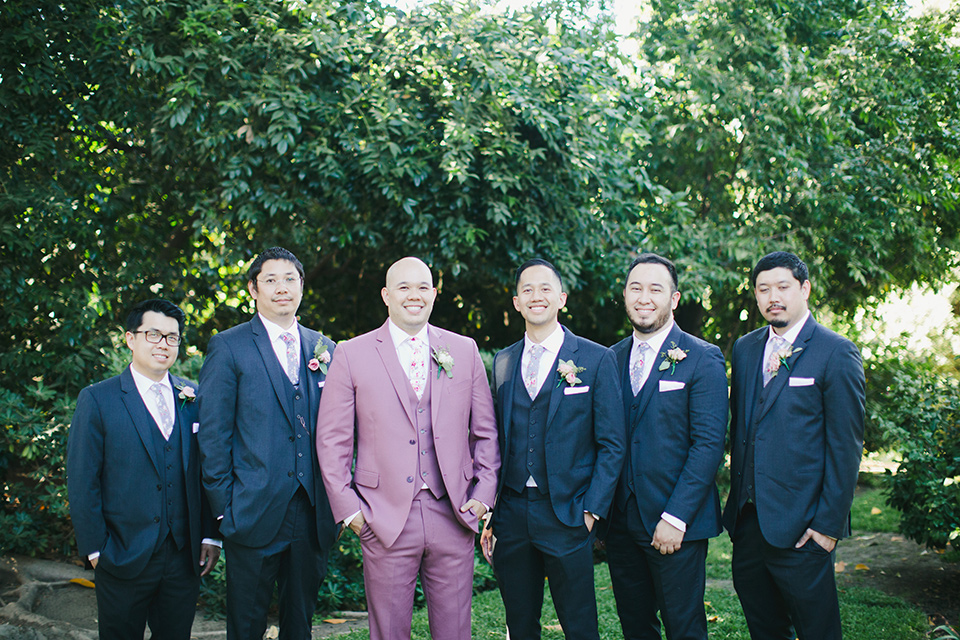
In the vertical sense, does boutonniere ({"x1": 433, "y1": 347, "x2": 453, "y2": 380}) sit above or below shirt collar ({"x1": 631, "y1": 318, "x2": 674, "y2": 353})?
below

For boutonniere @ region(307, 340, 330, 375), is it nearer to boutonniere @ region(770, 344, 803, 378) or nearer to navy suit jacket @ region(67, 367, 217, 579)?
navy suit jacket @ region(67, 367, 217, 579)

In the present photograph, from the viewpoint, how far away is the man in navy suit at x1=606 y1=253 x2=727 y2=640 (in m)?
3.43

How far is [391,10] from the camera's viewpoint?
6730 mm

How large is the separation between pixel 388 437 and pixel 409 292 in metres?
0.73

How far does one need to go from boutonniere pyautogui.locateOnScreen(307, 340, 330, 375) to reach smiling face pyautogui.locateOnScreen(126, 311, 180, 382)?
73 cm

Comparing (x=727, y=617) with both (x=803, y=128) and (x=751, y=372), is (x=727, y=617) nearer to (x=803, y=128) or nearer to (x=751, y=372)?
(x=751, y=372)

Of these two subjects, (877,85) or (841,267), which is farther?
(841,267)

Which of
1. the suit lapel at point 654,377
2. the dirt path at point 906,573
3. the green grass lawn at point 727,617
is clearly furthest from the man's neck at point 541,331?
the dirt path at point 906,573

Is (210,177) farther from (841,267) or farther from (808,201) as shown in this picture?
(841,267)

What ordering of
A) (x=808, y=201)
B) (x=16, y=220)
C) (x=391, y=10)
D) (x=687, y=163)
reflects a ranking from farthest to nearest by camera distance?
(x=687, y=163)
(x=808, y=201)
(x=391, y=10)
(x=16, y=220)

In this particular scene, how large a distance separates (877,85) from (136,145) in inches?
345

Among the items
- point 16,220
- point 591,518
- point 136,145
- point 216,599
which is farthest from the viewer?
point 136,145

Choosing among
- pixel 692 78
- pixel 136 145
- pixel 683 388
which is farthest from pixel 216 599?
pixel 692 78

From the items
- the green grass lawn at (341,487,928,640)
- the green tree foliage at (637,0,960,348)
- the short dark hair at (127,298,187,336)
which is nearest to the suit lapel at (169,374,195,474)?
the short dark hair at (127,298,187,336)
